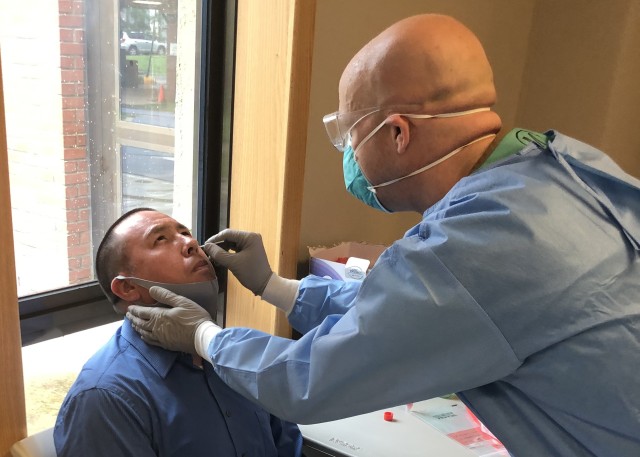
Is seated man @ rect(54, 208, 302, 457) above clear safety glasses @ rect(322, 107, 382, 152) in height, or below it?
below

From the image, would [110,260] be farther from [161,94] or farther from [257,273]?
[161,94]

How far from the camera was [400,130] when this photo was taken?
1156 millimetres

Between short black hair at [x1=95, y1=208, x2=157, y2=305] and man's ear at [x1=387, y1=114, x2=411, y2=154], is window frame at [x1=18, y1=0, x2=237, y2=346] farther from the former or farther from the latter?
man's ear at [x1=387, y1=114, x2=411, y2=154]

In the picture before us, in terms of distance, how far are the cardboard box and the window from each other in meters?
0.36

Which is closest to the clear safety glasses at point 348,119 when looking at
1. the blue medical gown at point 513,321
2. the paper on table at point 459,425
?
the blue medical gown at point 513,321

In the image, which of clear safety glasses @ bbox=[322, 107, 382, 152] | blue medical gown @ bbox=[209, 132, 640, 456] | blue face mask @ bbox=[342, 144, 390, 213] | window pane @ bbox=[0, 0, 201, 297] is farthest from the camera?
window pane @ bbox=[0, 0, 201, 297]

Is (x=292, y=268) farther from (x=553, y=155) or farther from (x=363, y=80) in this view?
(x=553, y=155)

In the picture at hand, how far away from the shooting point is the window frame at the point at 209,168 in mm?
1562

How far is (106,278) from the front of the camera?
136 cm

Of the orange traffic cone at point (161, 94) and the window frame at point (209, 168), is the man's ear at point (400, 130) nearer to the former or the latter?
the window frame at point (209, 168)

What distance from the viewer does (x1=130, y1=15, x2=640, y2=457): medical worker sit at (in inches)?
37.3

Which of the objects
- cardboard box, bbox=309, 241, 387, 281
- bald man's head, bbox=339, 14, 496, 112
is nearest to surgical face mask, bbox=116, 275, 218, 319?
cardboard box, bbox=309, 241, 387, 281

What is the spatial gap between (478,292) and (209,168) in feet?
3.90

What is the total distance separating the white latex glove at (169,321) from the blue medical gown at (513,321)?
0.85ft
